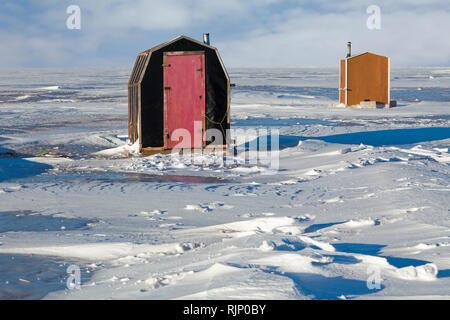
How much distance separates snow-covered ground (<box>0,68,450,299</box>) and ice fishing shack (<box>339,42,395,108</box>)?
10547 millimetres

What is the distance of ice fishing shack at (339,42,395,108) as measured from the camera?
24938 mm

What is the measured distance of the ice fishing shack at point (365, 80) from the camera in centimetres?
2494

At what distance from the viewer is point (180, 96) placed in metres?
13.4

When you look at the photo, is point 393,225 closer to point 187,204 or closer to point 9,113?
point 187,204

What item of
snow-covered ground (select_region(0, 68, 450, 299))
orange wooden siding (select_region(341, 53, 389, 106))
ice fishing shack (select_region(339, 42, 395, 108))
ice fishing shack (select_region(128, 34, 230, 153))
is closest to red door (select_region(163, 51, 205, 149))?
ice fishing shack (select_region(128, 34, 230, 153))

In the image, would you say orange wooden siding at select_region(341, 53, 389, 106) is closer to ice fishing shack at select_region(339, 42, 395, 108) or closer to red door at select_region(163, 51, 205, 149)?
ice fishing shack at select_region(339, 42, 395, 108)

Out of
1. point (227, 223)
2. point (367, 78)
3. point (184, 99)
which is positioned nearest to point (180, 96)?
point (184, 99)

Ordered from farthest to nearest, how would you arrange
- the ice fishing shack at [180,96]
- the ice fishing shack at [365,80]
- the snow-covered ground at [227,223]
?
the ice fishing shack at [365,80] → the ice fishing shack at [180,96] → the snow-covered ground at [227,223]

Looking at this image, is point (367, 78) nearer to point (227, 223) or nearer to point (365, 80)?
point (365, 80)

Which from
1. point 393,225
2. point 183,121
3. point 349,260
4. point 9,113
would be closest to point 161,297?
point 349,260

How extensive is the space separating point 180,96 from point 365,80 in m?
14.1

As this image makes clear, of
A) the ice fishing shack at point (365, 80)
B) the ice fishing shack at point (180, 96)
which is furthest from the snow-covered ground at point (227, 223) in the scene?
the ice fishing shack at point (365, 80)

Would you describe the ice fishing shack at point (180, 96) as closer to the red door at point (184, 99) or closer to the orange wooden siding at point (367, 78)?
the red door at point (184, 99)

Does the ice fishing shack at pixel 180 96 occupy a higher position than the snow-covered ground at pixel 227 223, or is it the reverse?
the ice fishing shack at pixel 180 96
